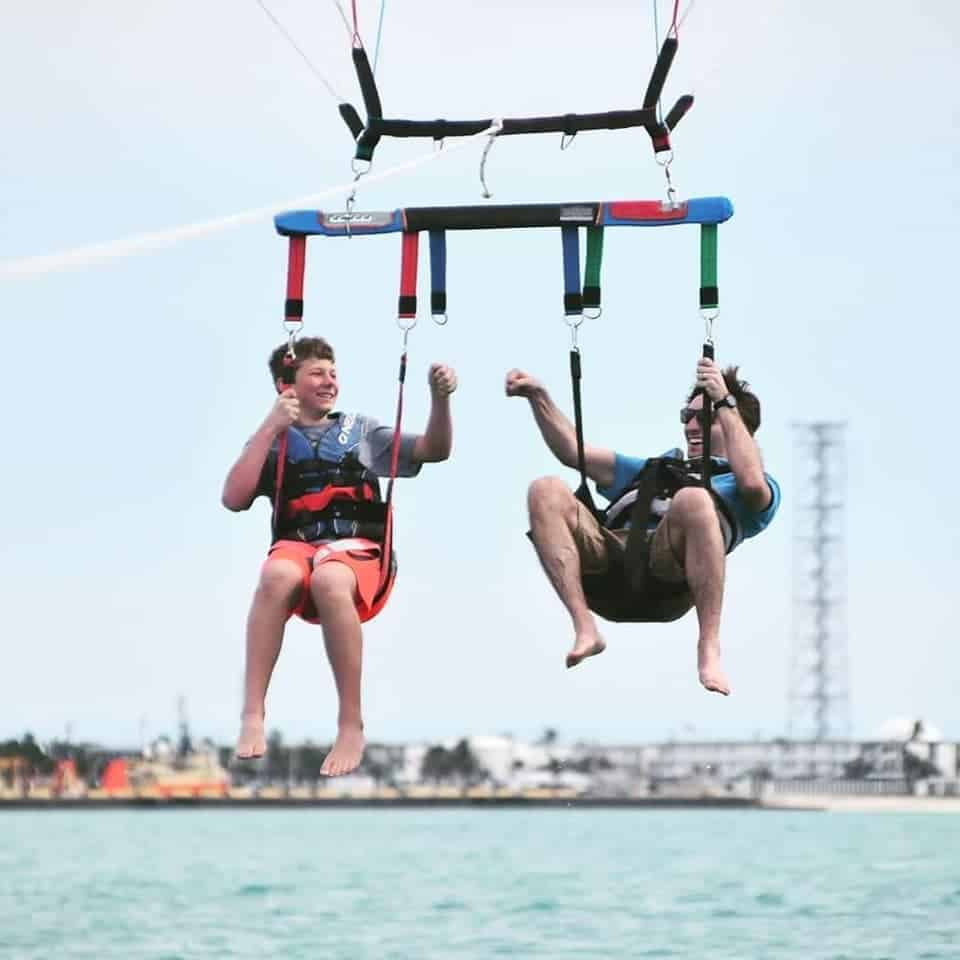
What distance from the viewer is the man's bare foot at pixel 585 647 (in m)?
12.4

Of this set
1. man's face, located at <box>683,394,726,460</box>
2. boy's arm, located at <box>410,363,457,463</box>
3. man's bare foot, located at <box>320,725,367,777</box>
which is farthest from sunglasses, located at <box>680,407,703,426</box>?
man's bare foot, located at <box>320,725,367,777</box>

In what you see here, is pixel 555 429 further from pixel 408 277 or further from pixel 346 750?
pixel 346 750

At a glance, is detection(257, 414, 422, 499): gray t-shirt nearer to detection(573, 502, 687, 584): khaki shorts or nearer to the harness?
detection(573, 502, 687, 584): khaki shorts

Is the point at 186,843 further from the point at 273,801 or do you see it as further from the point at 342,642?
the point at 342,642

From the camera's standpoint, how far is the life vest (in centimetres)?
1302

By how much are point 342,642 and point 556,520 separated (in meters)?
1.31

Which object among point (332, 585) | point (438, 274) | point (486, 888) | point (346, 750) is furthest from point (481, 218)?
point (486, 888)

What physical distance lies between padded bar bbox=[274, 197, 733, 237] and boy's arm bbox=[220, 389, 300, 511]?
89 cm

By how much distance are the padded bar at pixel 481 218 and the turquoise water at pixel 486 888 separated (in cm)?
3433

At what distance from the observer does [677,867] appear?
90.4 m

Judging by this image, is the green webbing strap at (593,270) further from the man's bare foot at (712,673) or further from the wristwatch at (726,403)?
the man's bare foot at (712,673)

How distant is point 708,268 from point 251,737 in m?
3.27

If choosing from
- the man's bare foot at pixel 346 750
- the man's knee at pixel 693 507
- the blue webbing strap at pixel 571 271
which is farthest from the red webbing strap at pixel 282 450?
the man's knee at pixel 693 507

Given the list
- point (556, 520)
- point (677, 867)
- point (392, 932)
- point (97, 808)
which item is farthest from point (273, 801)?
point (556, 520)
